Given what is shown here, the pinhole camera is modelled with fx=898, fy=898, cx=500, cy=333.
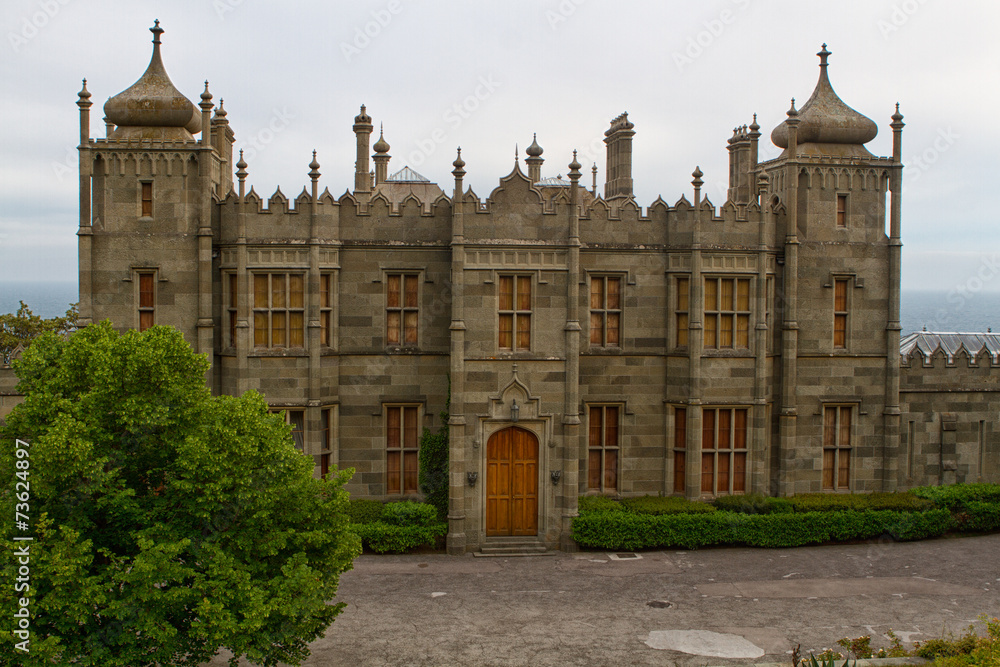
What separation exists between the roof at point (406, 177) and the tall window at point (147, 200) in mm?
19215

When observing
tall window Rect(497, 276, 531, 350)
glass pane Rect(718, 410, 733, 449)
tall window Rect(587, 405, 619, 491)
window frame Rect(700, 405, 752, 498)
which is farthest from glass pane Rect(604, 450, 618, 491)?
tall window Rect(497, 276, 531, 350)

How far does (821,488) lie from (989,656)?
1322cm

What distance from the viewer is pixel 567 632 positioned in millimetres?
17828

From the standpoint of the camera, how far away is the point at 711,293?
2561 centimetres

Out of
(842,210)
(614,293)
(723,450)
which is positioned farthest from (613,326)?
(842,210)

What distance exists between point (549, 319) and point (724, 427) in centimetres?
620

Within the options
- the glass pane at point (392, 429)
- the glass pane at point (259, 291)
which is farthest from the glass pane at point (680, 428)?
the glass pane at point (259, 291)

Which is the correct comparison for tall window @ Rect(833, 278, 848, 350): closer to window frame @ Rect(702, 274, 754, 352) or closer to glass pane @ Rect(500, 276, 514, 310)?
window frame @ Rect(702, 274, 754, 352)

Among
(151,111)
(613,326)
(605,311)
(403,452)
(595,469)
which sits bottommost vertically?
(595,469)

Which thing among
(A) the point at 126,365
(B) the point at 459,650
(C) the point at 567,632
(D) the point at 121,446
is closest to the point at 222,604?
(D) the point at 121,446

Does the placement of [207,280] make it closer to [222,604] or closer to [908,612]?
[222,604]

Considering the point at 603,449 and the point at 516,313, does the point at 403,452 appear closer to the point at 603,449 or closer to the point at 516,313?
the point at 516,313

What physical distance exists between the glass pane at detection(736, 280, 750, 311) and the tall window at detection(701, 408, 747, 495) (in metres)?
2.96

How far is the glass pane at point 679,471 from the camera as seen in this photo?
84.5ft
